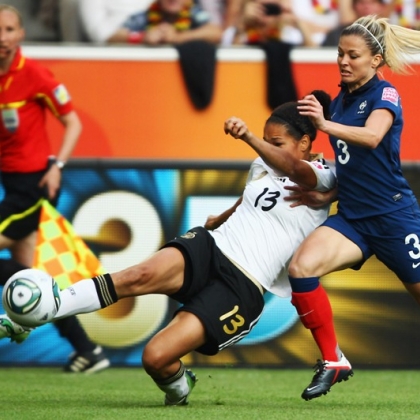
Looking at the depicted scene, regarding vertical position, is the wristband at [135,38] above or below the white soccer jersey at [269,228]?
below

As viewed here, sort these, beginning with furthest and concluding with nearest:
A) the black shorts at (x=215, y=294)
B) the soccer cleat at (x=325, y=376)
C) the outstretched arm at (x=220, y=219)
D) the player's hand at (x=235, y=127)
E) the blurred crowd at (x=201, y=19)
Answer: the blurred crowd at (x=201, y=19) < the outstretched arm at (x=220, y=219) < the black shorts at (x=215, y=294) < the soccer cleat at (x=325, y=376) < the player's hand at (x=235, y=127)

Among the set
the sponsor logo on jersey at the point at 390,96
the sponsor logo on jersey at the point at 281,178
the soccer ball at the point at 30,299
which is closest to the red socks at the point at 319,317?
the sponsor logo on jersey at the point at 281,178

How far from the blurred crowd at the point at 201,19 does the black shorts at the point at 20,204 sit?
309 cm

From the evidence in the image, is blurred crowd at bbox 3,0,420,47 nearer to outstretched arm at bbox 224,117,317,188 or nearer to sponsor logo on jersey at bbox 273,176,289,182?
sponsor logo on jersey at bbox 273,176,289,182

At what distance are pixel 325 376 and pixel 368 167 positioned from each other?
1.02 meters

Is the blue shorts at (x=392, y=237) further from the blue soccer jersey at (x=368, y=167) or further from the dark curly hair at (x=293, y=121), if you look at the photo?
the dark curly hair at (x=293, y=121)

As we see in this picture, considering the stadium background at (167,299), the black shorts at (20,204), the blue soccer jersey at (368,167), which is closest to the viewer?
the blue soccer jersey at (368,167)

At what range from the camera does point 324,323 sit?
546 cm

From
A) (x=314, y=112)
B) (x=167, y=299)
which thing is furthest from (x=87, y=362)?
(x=314, y=112)

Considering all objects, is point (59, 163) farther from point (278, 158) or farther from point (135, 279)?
point (278, 158)

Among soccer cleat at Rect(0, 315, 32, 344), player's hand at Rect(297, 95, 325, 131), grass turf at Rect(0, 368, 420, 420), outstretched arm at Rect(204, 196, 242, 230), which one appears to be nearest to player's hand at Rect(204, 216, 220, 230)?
outstretched arm at Rect(204, 196, 242, 230)

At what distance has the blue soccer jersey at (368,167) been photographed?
5447 millimetres

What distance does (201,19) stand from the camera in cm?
1015

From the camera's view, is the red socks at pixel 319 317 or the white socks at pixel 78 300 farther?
the red socks at pixel 319 317
